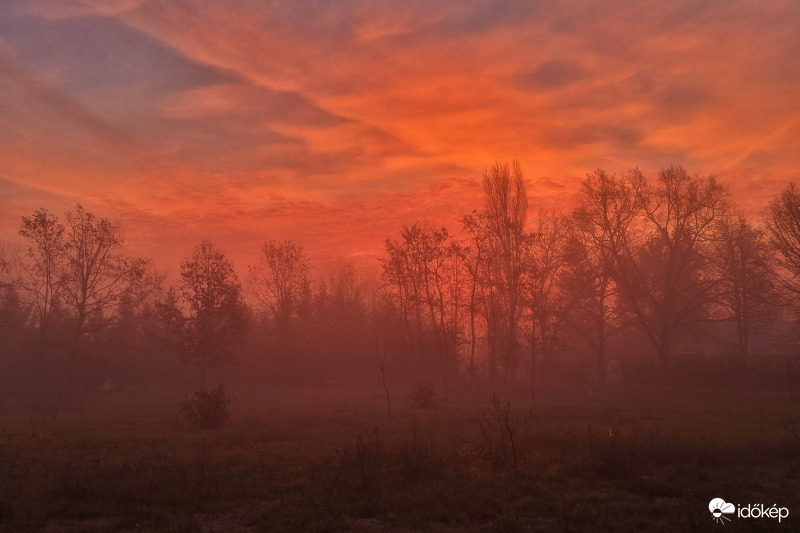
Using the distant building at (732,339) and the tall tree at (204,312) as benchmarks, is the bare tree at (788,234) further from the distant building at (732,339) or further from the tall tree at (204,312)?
the tall tree at (204,312)

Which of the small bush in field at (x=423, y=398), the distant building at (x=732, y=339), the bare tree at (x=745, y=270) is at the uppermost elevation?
the bare tree at (x=745, y=270)

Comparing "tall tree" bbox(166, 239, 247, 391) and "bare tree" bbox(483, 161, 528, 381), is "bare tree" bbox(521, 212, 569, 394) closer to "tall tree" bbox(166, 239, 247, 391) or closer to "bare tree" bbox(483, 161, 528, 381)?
"bare tree" bbox(483, 161, 528, 381)

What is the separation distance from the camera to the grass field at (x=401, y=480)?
9141mm

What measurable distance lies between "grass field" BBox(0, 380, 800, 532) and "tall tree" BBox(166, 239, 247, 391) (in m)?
18.4

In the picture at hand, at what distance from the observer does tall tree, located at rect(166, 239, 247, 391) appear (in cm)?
3822

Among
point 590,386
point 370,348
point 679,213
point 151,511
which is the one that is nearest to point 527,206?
point 679,213

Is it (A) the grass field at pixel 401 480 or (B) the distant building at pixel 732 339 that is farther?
(B) the distant building at pixel 732 339

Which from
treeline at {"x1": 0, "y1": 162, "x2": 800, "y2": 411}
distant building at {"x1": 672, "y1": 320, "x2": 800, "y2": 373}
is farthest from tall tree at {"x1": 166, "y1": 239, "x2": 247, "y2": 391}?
distant building at {"x1": 672, "y1": 320, "x2": 800, "y2": 373}

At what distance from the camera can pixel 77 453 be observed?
15.9 m

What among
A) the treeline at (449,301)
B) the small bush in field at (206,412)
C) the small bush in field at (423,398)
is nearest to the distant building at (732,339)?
the treeline at (449,301)

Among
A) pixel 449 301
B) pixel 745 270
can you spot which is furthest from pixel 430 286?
pixel 745 270

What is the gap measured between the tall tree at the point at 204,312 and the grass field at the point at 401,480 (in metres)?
18.4

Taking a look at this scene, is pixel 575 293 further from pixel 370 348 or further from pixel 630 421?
pixel 630 421

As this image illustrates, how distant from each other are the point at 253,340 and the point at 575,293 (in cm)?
3235
